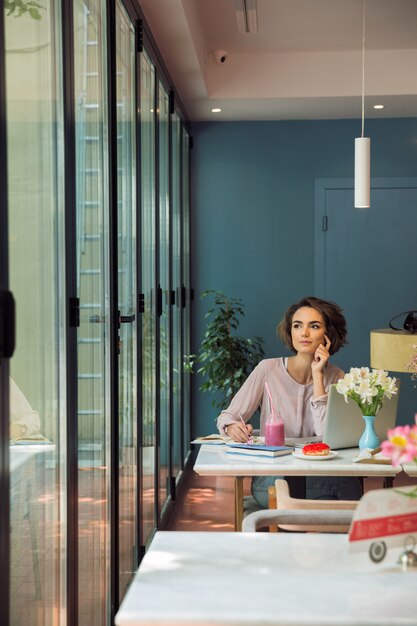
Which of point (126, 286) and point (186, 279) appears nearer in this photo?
point (126, 286)

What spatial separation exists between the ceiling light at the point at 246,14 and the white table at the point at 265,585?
3359mm

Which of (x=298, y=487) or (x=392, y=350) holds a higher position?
(x=392, y=350)

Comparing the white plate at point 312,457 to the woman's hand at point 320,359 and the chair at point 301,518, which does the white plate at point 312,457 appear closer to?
the woman's hand at point 320,359

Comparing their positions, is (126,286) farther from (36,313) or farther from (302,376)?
(36,313)

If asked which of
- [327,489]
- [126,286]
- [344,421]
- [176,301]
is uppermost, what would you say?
[126,286]

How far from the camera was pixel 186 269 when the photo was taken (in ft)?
22.1

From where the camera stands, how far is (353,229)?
7.08 m

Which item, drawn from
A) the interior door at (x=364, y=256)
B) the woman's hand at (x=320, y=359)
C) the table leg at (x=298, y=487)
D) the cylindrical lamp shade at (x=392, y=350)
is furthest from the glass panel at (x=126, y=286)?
the interior door at (x=364, y=256)

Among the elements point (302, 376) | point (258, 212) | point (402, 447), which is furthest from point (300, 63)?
point (402, 447)

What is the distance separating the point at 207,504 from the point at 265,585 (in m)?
4.15

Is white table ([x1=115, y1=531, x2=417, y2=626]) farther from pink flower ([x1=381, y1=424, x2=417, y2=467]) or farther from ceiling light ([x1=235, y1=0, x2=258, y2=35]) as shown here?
ceiling light ([x1=235, y1=0, x2=258, y2=35])

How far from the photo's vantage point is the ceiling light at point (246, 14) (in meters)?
4.64

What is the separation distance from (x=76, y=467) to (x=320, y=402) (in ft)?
5.11

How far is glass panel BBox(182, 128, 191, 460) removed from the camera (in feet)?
21.5
